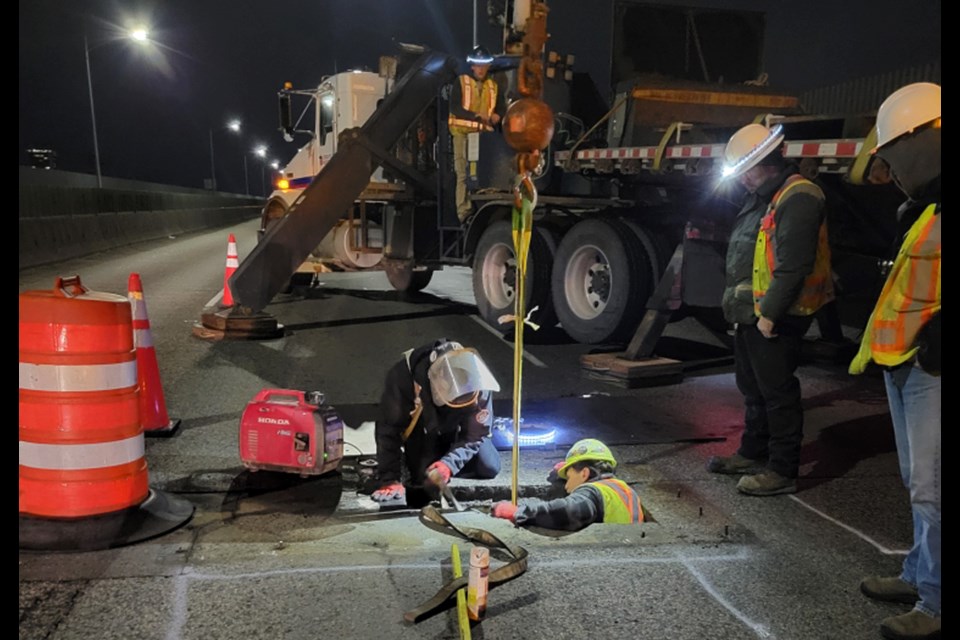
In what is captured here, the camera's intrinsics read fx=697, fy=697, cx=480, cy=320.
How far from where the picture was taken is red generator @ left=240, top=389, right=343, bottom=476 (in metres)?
3.98

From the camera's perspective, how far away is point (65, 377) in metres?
3.26

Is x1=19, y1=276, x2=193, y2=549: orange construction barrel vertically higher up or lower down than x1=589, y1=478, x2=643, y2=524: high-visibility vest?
higher up

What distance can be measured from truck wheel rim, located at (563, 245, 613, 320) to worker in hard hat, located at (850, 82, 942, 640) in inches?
189

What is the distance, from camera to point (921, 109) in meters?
2.72

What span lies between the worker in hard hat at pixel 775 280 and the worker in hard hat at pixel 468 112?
15.1 ft

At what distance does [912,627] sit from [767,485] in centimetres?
146

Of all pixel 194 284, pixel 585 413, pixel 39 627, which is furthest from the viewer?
pixel 194 284

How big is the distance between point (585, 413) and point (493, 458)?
162 cm

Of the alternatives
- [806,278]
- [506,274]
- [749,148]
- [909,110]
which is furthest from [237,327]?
[909,110]

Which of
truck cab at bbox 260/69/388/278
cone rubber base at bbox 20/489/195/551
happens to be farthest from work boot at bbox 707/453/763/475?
truck cab at bbox 260/69/388/278

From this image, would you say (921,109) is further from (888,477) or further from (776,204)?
(888,477)

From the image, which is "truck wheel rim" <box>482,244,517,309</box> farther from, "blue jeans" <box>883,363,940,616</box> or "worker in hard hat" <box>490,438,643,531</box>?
"blue jeans" <box>883,363,940,616</box>

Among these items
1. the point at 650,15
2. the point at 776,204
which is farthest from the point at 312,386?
the point at 650,15

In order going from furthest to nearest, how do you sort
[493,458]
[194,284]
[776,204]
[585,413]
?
[194,284] → [585,413] → [493,458] → [776,204]
